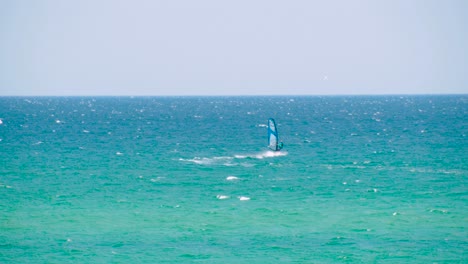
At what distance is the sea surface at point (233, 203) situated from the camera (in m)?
34.9

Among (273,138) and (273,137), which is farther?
(273,138)

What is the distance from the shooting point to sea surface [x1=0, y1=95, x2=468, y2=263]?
34.9 m

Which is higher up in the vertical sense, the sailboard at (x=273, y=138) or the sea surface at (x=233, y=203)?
the sailboard at (x=273, y=138)

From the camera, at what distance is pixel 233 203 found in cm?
4831

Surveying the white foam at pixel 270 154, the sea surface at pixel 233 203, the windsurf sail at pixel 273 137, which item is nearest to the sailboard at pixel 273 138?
the windsurf sail at pixel 273 137

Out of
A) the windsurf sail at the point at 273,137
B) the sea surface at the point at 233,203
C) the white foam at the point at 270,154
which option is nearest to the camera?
the sea surface at the point at 233,203

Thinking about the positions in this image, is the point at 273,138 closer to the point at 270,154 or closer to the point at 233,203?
the point at 270,154

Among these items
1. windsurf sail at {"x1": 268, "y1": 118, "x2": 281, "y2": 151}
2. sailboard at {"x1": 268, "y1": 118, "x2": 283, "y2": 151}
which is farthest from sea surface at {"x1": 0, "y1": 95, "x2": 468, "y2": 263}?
windsurf sail at {"x1": 268, "y1": 118, "x2": 281, "y2": 151}

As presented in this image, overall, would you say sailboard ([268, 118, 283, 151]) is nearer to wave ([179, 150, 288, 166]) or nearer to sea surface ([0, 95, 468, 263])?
wave ([179, 150, 288, 166])

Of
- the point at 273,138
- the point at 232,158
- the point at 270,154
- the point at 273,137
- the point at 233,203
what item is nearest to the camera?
the point at 233,203

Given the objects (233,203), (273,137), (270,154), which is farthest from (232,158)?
(233,203)

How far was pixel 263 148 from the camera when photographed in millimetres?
91688

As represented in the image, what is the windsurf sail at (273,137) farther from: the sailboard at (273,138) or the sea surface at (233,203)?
the sea surface at (233,203)

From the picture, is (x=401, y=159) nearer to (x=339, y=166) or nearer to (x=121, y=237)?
(x=339, y=166)
